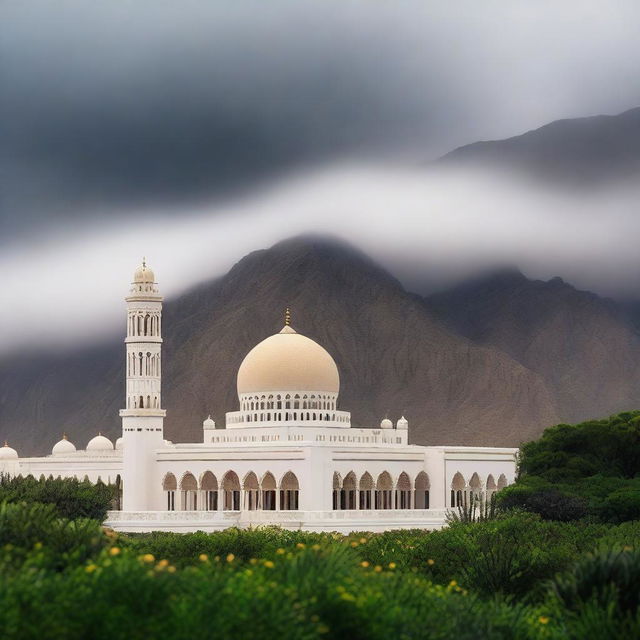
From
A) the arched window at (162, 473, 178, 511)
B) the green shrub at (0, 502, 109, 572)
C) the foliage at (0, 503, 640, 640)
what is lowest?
the foliage at (0, 503, 640, 640)

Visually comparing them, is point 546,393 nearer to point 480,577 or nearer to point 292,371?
point 292,371

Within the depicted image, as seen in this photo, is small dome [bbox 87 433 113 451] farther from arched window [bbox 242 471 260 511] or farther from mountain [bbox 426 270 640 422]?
mountain [bbox 426 270 640 422]

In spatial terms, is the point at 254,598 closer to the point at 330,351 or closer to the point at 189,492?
the point at 189,492

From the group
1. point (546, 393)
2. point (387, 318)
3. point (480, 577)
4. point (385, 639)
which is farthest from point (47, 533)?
point (387, 318)

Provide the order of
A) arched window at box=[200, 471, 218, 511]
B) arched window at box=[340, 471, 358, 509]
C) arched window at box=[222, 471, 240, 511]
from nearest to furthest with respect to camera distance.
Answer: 1. arched window at box=[340, 471, 358, 509]
2. arched window at box=[222, 471, 240, 511]
3. arched window at box=[200, 471, 218, 511]

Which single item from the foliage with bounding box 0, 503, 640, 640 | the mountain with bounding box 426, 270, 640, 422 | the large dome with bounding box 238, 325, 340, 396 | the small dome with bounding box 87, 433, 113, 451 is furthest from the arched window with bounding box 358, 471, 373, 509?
the mountain with bounding box 426, 270, 640, 422

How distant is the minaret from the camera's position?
207 feet

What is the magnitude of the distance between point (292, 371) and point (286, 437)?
3052mm

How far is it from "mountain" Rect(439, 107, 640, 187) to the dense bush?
8932 centimetres

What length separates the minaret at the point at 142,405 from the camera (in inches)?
2479

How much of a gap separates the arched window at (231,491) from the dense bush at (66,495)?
4.61 meters

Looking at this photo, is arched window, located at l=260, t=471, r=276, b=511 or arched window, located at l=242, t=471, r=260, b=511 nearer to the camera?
arched window, located at l=260, t=471, r=276, b=511

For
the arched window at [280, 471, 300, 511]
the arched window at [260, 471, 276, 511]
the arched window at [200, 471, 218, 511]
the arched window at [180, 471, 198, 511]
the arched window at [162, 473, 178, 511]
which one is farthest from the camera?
the arched window at [180, 471, 198, 511]

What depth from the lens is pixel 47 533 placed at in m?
20.8
